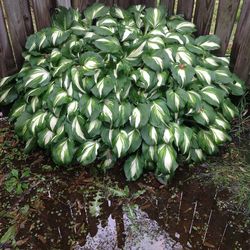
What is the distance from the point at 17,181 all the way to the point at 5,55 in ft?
3.25

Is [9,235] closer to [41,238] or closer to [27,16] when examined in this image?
[41,238]

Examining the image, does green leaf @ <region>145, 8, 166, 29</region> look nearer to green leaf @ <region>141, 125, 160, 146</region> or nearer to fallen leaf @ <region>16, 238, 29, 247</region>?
green leaf @ <region>141, 125, 160, 146</region>

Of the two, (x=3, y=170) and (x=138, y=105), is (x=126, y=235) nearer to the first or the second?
(x=138, y=105)

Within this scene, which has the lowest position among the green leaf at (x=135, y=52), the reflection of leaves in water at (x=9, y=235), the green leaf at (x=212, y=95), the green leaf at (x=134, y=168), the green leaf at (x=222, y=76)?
the reflection of leaves in water at (x=9, y=235)

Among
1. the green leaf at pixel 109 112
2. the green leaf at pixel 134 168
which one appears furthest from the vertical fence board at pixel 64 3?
the green leaf at pixel 134 168

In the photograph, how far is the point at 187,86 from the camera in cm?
268

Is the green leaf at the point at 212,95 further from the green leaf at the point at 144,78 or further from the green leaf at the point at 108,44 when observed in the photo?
the green leaf at the point at 108,44

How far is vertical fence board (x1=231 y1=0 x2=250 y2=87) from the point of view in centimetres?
290

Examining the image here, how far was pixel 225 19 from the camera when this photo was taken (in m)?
2.95

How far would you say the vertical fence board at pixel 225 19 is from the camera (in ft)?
9.42

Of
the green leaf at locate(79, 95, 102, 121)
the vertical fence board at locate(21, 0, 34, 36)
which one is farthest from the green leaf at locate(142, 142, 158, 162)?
the vertical fence board at locate(21, 0, 34, 36)

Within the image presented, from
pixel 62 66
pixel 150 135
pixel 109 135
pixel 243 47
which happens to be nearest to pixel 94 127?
pixel 109 135

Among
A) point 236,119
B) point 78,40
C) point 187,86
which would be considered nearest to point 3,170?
point 78,40

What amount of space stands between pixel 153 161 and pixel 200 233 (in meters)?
0.56
